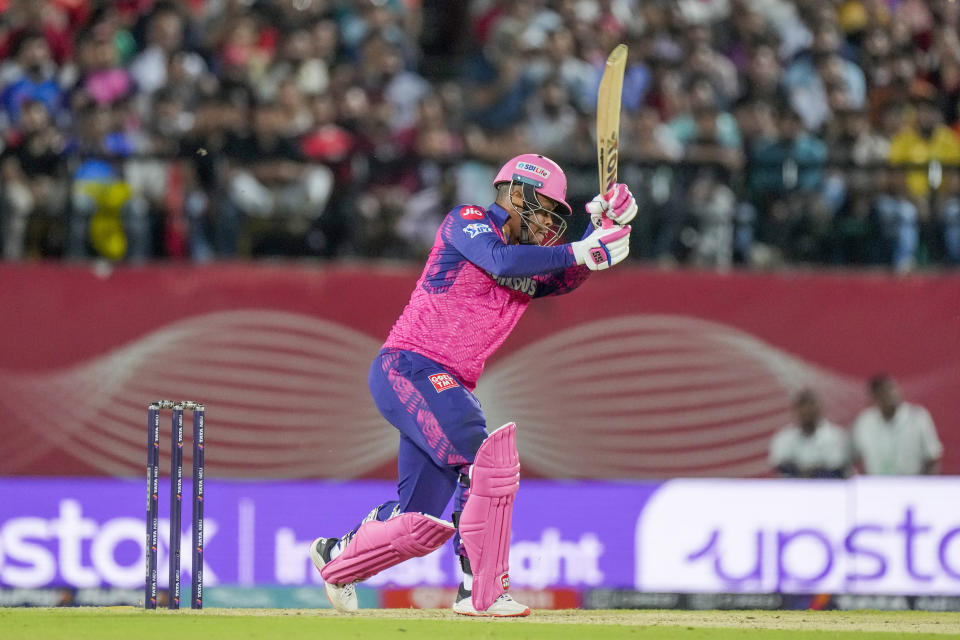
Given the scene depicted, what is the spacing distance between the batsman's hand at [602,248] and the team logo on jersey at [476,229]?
0.46 m

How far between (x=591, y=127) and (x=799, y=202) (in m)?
1.84

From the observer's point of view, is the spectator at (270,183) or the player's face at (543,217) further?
the spectator at (270,183)

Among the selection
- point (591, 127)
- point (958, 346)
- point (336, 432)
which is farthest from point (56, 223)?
point (958, 346)

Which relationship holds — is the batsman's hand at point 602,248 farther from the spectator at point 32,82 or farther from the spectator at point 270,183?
the spectator at point 32,82

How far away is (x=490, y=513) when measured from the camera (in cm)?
780

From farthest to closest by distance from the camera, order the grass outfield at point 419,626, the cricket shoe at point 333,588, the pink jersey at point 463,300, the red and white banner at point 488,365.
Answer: the red and white banner at point 488,365 < the cricket shoe at point 333,588 < the pink jersey at point 463,300 < the grass outfield at point 419,626

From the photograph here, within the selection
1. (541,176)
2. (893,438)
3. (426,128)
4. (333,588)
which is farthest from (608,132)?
(893,438)

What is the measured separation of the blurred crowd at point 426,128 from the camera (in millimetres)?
12430

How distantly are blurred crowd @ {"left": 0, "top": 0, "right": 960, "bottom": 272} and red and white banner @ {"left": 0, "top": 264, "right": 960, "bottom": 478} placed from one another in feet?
1.13

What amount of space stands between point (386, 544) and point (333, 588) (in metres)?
0.61

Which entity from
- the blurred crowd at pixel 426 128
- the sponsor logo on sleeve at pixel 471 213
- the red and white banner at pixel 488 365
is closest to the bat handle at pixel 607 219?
the sponsor logo on sleeve at pixel 471 213

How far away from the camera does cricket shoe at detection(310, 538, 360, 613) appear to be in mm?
8414

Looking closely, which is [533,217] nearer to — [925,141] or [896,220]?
[896,220]

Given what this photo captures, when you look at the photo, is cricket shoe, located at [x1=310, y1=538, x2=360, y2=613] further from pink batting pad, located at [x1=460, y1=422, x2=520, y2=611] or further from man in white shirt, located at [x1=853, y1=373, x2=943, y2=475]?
man in white shirt, located at [x1=853, y1=373, x2=943, y2=475]
